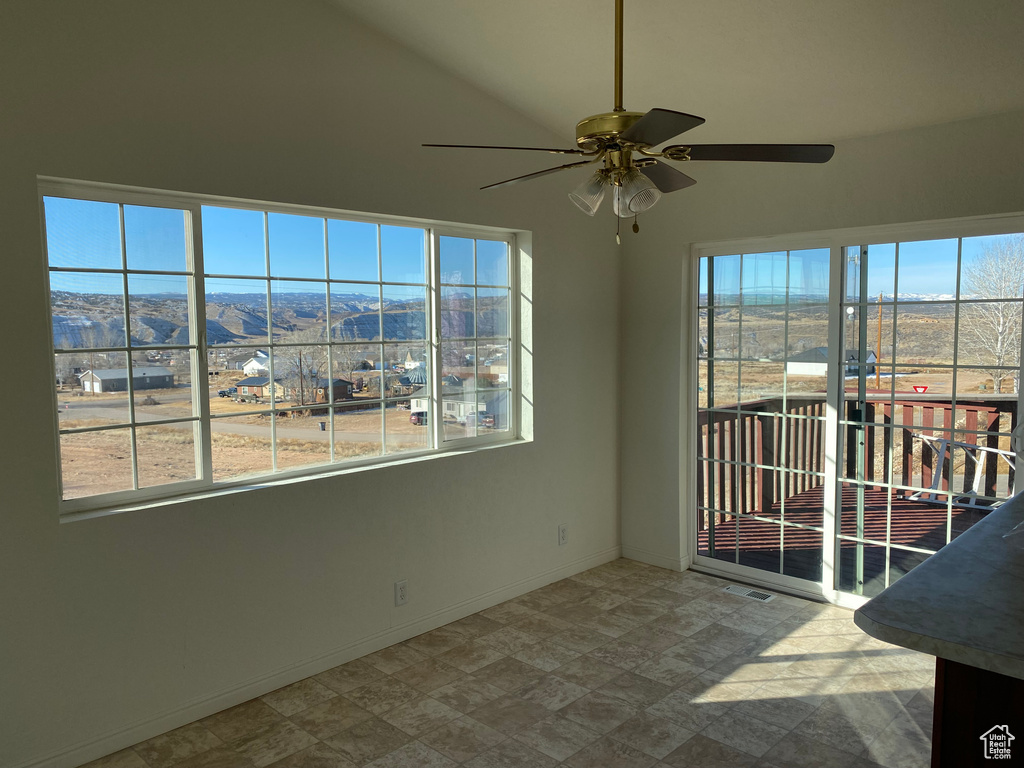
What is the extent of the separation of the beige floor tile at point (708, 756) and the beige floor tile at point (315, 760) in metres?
1.20

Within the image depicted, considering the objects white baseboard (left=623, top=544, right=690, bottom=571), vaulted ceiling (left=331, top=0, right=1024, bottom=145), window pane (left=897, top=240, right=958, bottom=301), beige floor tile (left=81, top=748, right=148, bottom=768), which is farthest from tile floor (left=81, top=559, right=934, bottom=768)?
vaulted ceiling (left=331, top=0, right=1024, bottom=145)

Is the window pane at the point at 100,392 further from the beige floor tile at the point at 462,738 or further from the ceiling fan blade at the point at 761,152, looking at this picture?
the ceiling fan blade at the point at 761,152

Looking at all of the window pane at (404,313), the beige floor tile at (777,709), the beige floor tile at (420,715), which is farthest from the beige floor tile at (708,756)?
the window pane at (404,313)

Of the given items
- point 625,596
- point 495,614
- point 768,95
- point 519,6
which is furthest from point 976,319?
point 495,614

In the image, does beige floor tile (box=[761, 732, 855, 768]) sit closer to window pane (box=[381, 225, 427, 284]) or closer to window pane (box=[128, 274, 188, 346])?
window pane (box=[381, 225, 427, 284])

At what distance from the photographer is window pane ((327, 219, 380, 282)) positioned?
137 inches

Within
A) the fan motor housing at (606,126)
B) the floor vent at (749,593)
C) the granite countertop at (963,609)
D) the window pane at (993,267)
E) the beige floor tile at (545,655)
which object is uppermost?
the fan motor housing at (606,126)

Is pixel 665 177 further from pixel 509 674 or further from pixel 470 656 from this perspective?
pixel 470 656

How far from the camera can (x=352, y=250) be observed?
140 inches

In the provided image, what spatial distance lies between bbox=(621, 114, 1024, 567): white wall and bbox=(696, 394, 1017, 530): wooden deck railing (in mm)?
235

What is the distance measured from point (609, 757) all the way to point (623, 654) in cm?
84

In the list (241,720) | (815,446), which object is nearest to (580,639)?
(241,720)

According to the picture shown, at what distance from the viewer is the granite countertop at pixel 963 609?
50.8 inches

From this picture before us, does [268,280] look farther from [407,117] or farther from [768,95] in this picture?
[768,95]
